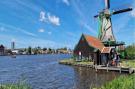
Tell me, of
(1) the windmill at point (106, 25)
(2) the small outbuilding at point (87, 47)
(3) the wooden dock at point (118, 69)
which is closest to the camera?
(3) the wooden dock at point (118, 69)

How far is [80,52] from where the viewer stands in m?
68.2

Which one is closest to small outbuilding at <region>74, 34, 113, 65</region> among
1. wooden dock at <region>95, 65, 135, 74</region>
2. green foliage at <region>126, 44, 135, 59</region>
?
green foliage at <region>126, 44, 135, 59</region>

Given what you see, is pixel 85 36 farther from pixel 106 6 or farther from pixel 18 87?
pixel 18 87

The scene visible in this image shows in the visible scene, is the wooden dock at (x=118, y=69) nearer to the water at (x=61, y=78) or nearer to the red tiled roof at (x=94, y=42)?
the water at (x=61, y=78)

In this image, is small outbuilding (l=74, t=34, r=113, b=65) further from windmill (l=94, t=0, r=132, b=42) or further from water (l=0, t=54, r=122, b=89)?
water (l=0, t=54, r=122, b=89)

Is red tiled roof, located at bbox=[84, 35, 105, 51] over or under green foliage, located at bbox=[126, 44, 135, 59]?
over

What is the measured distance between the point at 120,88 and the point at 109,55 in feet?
115

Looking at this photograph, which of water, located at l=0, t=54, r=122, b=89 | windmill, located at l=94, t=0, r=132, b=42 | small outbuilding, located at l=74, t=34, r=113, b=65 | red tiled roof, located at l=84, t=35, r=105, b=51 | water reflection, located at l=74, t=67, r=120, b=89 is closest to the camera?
water reflection, located at l=74, t=67, r=120, b=89

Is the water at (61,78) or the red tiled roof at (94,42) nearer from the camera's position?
the water at (61,78)

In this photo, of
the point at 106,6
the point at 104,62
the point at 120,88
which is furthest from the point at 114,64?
the point at 120,88

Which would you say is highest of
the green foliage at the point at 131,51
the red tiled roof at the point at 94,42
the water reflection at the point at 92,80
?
the red tiled roof at the point at 94,42

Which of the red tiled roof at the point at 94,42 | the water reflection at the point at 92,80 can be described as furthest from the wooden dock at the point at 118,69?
the red tiled roof at the point at 94,42

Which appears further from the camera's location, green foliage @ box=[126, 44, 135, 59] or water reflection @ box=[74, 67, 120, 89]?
green foliage @ box=[126, 44, 135, 59]

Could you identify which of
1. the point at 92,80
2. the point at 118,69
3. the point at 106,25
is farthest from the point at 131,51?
the point at 92,80
